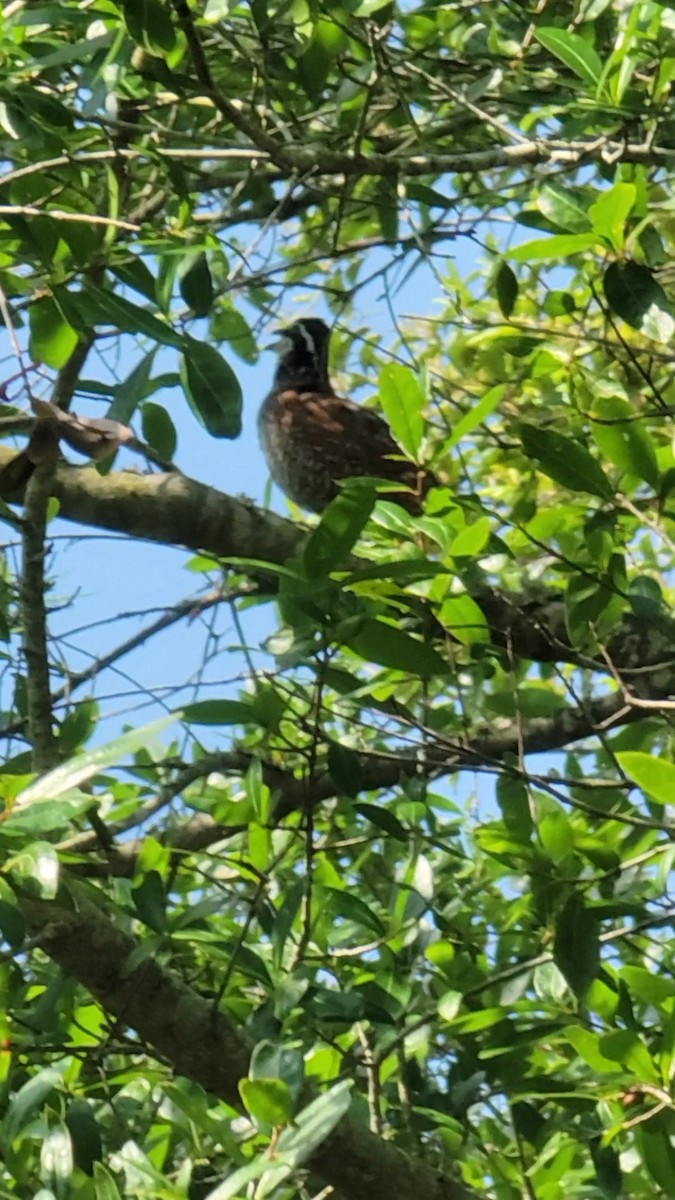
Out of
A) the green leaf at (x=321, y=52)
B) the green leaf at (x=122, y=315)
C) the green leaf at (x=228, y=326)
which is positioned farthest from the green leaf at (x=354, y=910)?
the green leaf at (x=321, y=52)

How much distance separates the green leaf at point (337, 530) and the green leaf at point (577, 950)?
1.24 ft

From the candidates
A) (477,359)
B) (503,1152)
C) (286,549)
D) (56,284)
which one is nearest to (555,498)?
(477,359)

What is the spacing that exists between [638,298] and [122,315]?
53 centimetres

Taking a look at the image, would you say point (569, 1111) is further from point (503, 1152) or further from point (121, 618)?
point (121, 618)

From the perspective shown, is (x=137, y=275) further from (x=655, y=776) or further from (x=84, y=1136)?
(x=84, y=1136)

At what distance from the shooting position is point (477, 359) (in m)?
2.50

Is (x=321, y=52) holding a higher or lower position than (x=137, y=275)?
higher

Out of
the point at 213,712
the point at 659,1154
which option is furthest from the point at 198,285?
the point at 659,1154

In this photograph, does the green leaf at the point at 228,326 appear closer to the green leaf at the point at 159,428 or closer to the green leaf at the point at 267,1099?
the green leaf at the point at 159,428

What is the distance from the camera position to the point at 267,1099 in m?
1.07

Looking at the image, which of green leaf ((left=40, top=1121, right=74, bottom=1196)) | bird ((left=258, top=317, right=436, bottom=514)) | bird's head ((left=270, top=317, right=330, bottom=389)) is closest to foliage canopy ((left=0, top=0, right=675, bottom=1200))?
green leaf ((left=40, top=1121, right=74, bottom=1196))

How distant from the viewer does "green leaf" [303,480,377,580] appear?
1.23 metres

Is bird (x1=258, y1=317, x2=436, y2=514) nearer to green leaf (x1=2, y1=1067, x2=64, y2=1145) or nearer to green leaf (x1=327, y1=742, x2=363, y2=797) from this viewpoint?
green leaf (x1=327, y1=742, x2=363, y2=797)

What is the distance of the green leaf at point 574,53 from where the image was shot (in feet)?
5.32
